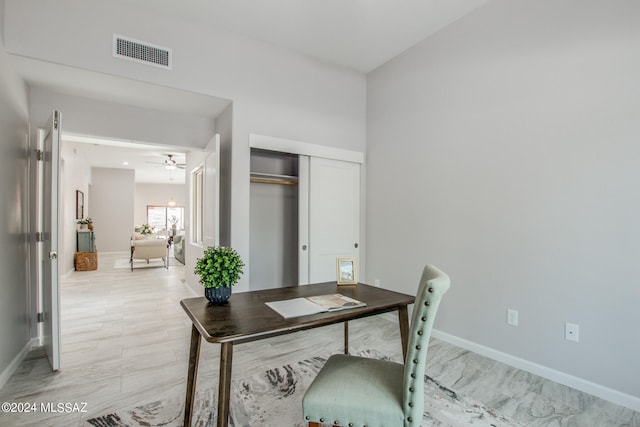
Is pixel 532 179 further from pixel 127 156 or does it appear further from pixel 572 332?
pixel 127 156

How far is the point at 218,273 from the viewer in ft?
5.32

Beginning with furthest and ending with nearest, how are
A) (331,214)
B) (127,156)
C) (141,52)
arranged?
(127,156), (331,214), (141,52)

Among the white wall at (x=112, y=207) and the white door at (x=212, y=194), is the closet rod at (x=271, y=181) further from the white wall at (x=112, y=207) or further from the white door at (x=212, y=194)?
the white wall at (x=112, y=207)

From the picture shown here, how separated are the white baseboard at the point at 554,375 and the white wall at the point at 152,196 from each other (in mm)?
12081

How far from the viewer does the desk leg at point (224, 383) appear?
1231mm

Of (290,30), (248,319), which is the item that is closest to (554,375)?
(248,319)

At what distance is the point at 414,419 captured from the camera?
1.21m

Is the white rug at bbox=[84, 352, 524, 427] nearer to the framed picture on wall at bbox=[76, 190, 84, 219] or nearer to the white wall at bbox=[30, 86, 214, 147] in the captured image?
the white wall at bbox=[30, 86, 214, 147]

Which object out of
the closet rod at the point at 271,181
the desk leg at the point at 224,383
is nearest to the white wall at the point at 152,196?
the closet rod at the point at 271,181

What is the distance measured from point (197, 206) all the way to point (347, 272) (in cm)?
326

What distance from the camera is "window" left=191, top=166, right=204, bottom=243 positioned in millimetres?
4461

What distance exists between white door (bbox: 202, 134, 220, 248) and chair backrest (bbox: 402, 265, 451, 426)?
7.98 ft

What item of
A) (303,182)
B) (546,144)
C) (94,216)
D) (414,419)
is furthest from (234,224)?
(94,216)

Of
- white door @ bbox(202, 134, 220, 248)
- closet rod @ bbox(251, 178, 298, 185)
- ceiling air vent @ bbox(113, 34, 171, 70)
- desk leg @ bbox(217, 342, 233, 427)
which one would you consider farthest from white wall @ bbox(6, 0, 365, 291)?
desk leg @ bbox(217, 342, 233, 427)
